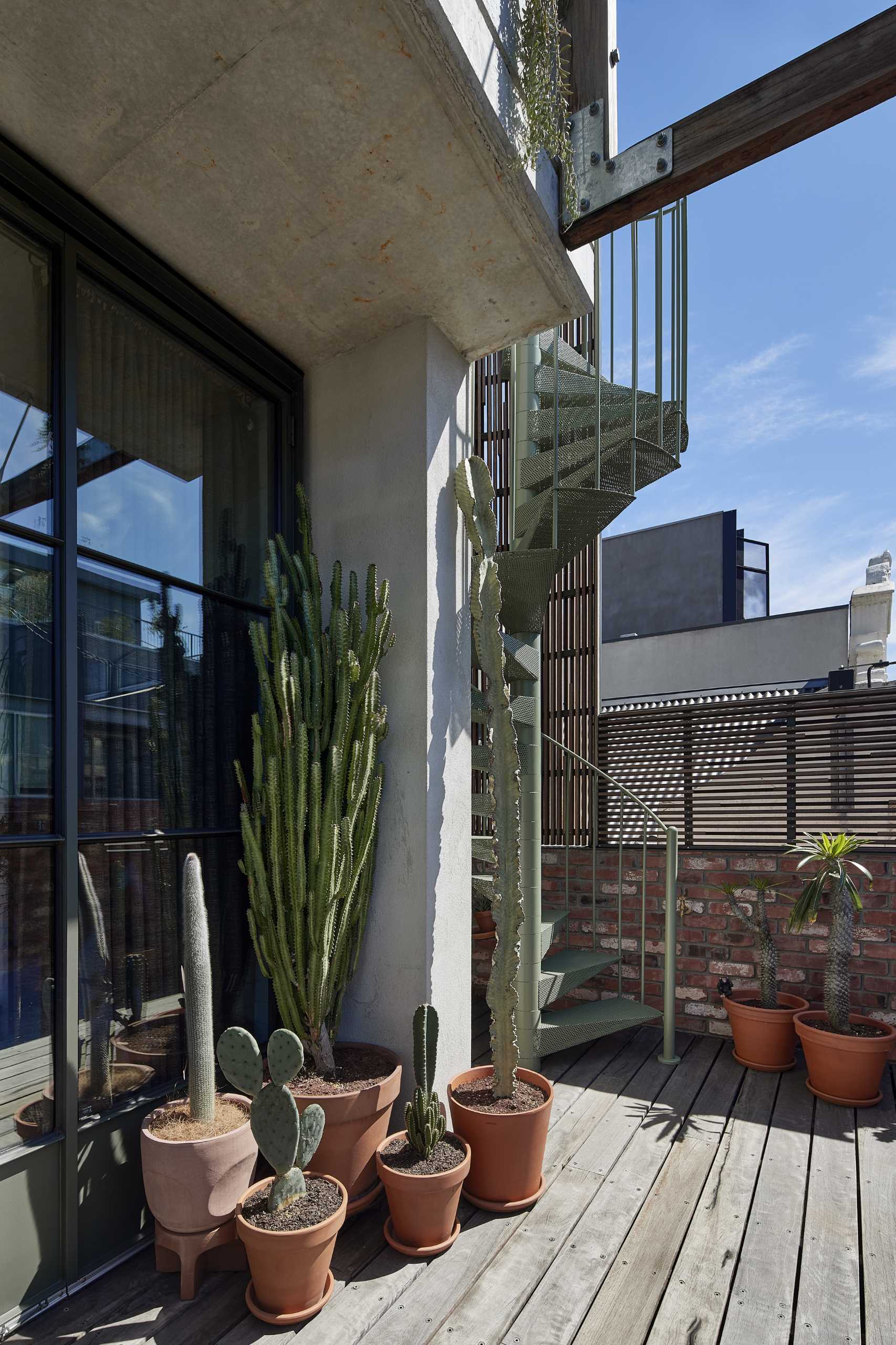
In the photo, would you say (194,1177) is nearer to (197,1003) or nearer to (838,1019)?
(197,1003)

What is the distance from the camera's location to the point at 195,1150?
173cm

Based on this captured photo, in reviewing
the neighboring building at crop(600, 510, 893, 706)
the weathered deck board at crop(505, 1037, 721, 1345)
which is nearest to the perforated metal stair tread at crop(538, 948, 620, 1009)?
the weathered deck board at crop(505, 1037, 721, 1345)

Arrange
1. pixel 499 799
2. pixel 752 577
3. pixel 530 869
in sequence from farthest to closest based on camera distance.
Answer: pixel 752 577
pixel 530 869
pixel 499 799

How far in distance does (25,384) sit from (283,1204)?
208 cm

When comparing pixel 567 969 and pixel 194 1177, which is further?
pixel 567 969

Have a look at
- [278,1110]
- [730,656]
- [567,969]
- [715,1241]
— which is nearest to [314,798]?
[278,1110]

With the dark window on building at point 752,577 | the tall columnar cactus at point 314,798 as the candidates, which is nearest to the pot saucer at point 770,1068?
the tall columnar cactus at point 314,798

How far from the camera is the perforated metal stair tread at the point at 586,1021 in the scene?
3266mm

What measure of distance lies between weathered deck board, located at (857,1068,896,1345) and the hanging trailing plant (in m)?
3.00

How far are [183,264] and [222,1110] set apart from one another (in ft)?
7.88

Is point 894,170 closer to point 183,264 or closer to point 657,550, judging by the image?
point 183,264

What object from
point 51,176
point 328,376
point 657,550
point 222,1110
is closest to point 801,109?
point 328,376

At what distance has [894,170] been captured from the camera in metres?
3.21

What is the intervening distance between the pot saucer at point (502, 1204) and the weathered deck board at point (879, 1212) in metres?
0.88
